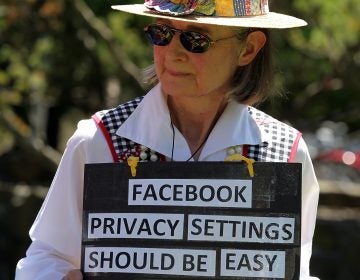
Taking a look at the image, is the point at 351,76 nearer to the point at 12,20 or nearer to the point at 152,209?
the point at 12,20

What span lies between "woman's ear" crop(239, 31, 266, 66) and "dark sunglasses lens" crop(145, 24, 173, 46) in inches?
9.8

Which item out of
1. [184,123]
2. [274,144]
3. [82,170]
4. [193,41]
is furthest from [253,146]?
[82,170]

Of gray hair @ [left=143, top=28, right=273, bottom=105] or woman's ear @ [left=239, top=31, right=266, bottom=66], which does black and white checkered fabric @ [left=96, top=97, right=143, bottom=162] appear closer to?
gray hair @ [left=143, top=28, right=273, bottom=105]

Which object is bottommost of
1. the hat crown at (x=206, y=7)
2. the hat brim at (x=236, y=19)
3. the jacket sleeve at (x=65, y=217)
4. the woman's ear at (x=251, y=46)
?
the jacket sleeve at (x=65, y=217)

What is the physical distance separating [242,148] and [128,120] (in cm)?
29

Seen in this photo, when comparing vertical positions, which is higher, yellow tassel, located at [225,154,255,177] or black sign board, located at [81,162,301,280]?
yellow tassel, located at [225,154,255,177]

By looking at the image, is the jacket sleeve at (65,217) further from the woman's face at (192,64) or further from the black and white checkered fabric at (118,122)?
the woman's face at (192,64)

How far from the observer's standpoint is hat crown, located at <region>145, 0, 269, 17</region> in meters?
2.78

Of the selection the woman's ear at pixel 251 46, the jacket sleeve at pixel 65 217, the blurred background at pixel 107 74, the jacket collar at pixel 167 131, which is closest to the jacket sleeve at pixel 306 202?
the jacket collar at pixel 167 131

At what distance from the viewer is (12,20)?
6.53 metres

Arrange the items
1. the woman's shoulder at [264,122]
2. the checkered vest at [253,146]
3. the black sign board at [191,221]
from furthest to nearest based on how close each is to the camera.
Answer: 1. the woman's shoulder at [264,122]
2. the checkered vest at [253,146]
3. the black sign board at [191,221]

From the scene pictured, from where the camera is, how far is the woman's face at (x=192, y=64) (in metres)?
2.78

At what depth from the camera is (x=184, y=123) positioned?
2.91 metres

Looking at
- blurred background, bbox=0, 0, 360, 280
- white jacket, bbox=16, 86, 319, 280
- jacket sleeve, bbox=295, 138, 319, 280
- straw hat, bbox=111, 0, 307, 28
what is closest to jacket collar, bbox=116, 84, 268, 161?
white jacket, bbox=16, 86, 319, 280
